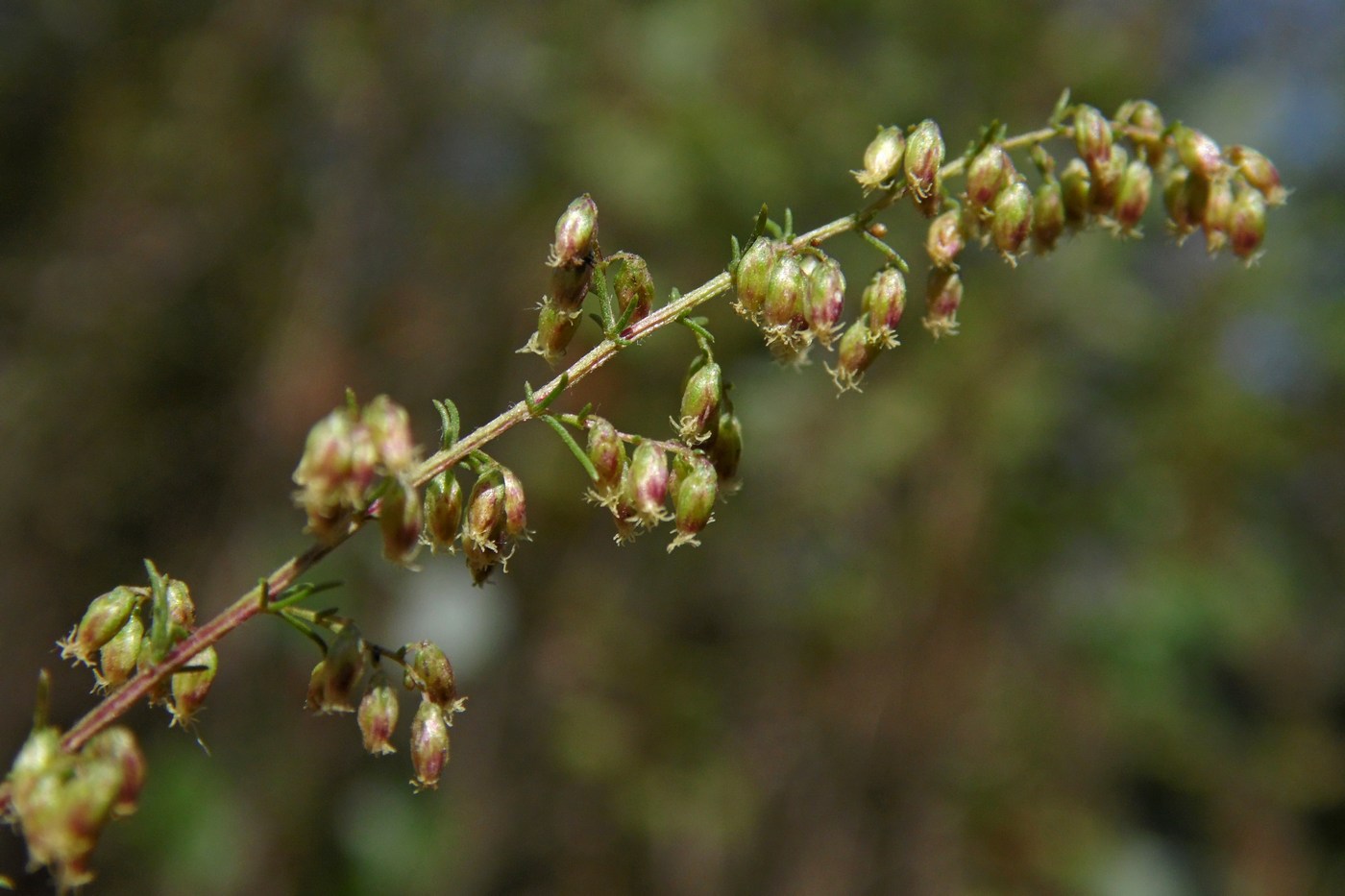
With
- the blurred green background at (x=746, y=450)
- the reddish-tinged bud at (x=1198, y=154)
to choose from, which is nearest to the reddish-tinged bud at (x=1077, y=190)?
Result: the reddish-tinged bud at (x=1198, y=154)

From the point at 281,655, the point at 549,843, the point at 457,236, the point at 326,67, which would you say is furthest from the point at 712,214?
the point at 549,843

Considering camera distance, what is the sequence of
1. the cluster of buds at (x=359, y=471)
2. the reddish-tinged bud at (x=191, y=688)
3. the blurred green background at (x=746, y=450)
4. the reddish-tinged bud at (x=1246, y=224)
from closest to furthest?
the cluster of buds at (x=359, y=471) < the reddish-tinged bud at (x=191, y=688) < the reddish-tinged bud at (x=1246, y=224) < the blurred green background at (x=746, y=450)

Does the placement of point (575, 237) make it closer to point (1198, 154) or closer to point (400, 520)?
point (400, 520)

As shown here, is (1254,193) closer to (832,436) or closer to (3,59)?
(832,436)

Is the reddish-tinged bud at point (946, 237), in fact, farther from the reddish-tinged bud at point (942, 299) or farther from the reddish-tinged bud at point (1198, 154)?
the reddish-tinged bud at point (1198, 154)

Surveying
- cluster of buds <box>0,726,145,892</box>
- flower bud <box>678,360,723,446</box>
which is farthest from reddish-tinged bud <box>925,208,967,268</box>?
cluster of buds <box>0,726,145,892</box>

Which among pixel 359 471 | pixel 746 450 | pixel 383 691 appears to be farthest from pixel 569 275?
pixel 746 450
